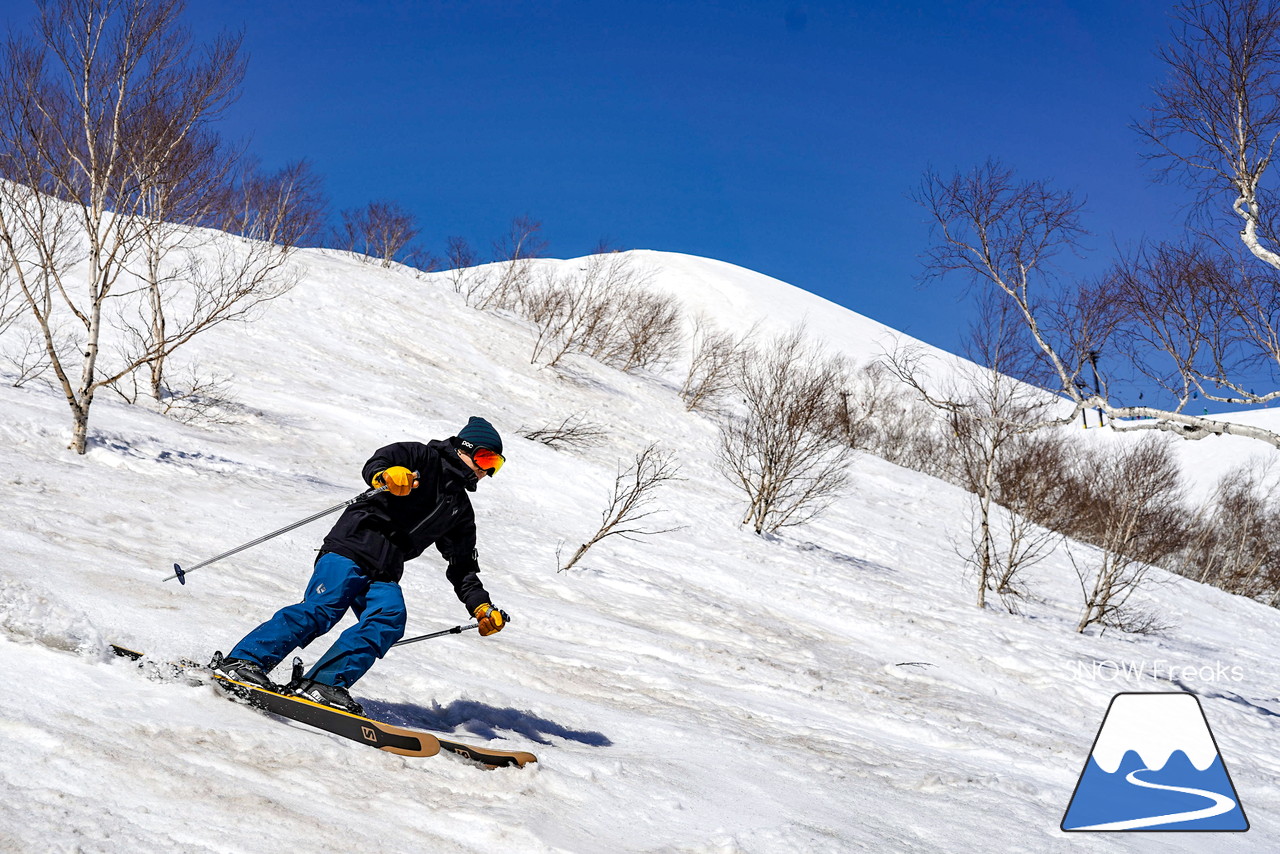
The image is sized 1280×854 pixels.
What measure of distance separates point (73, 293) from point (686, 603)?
17.3 meters

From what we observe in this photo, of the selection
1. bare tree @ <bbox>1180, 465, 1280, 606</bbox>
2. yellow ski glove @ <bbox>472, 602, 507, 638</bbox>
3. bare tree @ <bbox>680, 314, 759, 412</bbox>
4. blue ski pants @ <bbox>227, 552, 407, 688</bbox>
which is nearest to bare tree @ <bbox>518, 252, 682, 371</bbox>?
bare tree @ <bbox>680, 314, 759, 412</bbox>

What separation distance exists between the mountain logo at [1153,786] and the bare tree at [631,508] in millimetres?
6297

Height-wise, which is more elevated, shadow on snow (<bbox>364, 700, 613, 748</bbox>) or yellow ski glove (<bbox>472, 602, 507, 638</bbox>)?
yellow ski glove (<bbox>472, 602, 507, 638</bbox>)

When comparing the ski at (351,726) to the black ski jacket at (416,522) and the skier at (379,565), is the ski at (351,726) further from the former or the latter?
the black ski jacket at (416,522)

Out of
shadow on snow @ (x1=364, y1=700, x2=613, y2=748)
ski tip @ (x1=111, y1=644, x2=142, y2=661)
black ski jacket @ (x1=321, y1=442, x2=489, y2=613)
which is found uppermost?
black ski jacket @ (x1=321, y1=442, x2=489, y2=613)

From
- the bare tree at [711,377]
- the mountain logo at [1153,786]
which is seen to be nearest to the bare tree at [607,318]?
the bare tree at [711,377]

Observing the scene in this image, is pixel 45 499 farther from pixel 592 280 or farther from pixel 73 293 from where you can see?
pixel 592 280

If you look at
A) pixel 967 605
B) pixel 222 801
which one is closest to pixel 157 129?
pixel 222 801

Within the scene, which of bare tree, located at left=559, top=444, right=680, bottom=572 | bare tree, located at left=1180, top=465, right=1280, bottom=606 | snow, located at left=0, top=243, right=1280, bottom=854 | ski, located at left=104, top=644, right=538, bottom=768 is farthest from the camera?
bare tree, located at left=1180, top=465, right=1280, bottom=606

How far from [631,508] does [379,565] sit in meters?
10.6

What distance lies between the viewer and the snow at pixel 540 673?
2.78 m

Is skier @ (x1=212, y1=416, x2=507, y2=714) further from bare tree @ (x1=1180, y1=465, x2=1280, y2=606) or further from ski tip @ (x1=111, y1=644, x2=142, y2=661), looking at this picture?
bare tree @ (x1=1180, y1=465, x2=1280, y2=606)

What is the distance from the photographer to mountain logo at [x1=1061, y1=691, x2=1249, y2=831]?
4.80 m

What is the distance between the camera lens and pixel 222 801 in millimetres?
2527
